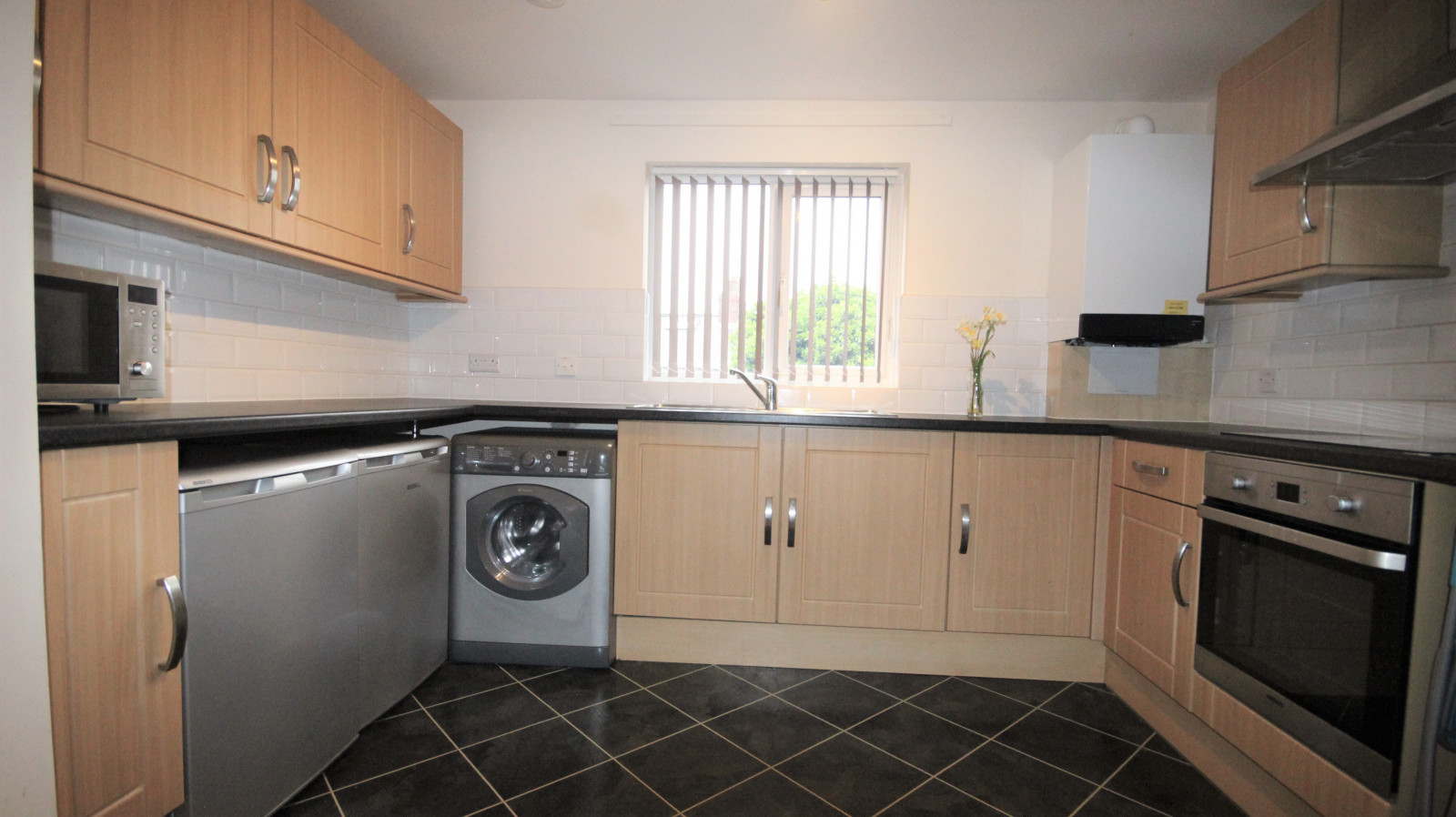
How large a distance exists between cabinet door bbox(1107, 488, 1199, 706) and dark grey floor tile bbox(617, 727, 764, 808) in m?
1.22

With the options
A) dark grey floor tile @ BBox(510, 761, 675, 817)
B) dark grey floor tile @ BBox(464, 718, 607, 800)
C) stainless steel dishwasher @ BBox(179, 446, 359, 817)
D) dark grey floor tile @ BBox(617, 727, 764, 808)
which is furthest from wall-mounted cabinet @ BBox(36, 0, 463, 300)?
dark grey floor tile @ BBox(617, 727, 764, 808)

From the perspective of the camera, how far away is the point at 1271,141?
6.63 ft

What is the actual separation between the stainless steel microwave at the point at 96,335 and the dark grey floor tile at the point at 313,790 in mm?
1002

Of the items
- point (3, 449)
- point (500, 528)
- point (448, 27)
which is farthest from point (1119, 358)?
point (3, 449)

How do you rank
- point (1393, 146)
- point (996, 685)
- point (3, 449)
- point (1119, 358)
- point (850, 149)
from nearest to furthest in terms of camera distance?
point (3, 449) → point (1393, 146) → point (996, 685) → point (1119, 358) → point (850, 149)

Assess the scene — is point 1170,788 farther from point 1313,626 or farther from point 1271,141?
point 1271,141

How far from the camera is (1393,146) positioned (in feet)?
4.86

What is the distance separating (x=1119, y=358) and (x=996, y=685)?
1.47m

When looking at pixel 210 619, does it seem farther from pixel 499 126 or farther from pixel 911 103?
pixel 911 103

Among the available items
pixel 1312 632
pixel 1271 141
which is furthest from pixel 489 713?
pixel 1271 141

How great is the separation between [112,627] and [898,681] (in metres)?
2.11

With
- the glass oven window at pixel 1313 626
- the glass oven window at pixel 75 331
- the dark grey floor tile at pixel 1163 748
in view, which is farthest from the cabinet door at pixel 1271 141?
the glass oven window at pixel 75 331

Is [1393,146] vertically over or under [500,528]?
over

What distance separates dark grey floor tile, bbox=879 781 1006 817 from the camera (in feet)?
4.96
